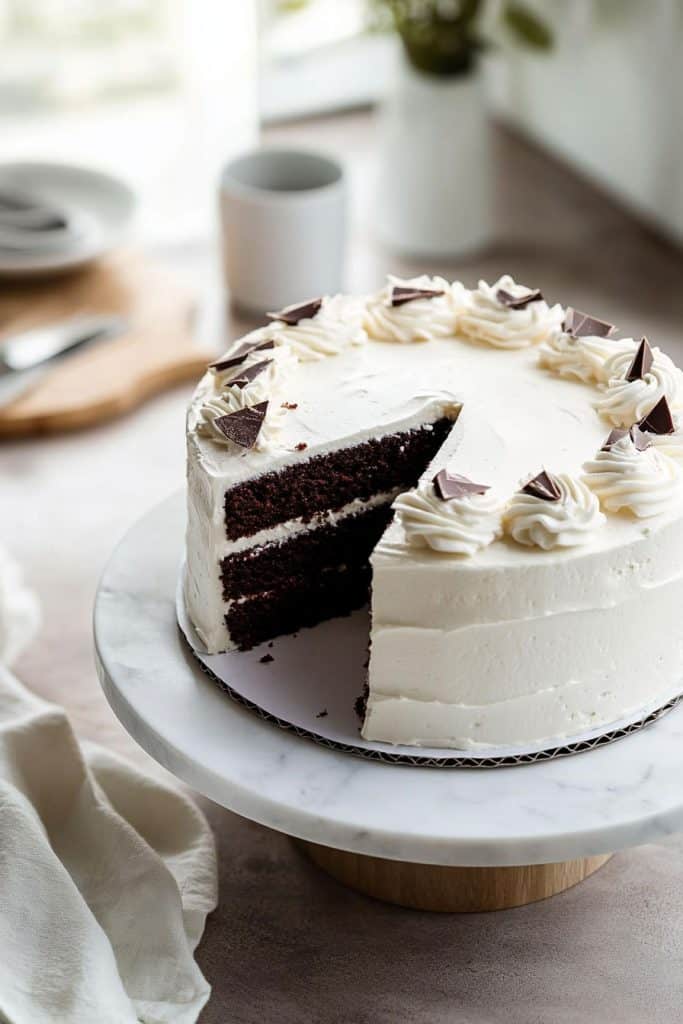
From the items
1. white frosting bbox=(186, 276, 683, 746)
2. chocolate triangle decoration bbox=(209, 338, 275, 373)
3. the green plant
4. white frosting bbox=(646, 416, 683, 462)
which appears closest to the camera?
white frosting bbox=(186, 276, 683, 746)

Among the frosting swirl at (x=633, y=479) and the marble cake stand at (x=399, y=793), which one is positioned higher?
the frosting swirl at (x=633, y=479)

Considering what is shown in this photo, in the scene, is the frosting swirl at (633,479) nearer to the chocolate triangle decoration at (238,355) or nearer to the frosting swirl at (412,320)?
the frosting swirl at (412,320)

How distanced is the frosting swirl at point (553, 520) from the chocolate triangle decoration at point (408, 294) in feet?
2.87

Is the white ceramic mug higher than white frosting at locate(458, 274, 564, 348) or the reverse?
the reverse

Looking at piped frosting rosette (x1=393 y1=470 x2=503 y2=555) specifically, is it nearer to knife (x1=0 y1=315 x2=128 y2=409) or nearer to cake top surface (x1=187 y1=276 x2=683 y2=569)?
cake top surface (x1=187 y1=276 x2=683 y2=569)

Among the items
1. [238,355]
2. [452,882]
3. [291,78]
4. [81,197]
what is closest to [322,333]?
[238,355]

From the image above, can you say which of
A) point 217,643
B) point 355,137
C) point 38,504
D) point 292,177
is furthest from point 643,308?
point 217,643

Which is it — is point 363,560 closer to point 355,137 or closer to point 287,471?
point 287,471

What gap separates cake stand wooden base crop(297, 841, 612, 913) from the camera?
2.86 m

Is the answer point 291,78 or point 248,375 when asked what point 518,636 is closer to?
point 248,375

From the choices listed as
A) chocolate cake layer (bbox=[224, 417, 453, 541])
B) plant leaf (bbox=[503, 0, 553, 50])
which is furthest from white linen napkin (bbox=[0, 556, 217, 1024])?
plant leaf (bbox=[503, 0, 553, 50])

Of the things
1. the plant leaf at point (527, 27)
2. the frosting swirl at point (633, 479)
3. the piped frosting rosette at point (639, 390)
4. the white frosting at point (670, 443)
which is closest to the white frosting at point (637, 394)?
the piped frosting rosette at point (639, 390)

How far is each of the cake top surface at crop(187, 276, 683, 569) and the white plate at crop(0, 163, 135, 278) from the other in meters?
2.00

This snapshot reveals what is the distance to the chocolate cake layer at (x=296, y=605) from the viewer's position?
3.07 m
